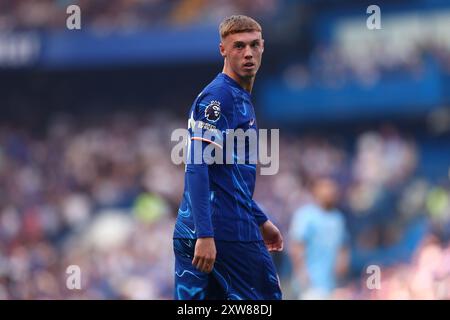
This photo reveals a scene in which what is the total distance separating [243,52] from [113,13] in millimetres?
18067

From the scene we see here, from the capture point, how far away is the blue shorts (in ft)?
21.7

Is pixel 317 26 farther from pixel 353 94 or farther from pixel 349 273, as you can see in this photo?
pixel 349 273

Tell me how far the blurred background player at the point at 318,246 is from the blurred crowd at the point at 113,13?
11221 millimetres

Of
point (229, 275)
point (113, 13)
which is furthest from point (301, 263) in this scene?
point (113, 13)

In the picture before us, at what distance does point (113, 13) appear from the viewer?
2445cm

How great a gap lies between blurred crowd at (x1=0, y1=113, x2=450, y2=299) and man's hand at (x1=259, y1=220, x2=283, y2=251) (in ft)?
16.5

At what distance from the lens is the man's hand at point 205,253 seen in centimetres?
638

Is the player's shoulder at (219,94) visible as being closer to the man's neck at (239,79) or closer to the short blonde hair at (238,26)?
the man's neck at (239,79)

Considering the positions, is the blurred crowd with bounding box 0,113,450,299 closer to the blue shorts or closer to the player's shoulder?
the blue shorts

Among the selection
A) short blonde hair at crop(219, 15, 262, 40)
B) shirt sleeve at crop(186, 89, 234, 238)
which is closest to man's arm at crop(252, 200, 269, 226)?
shirt sleeve at crop(186, 89, 234, 238)
